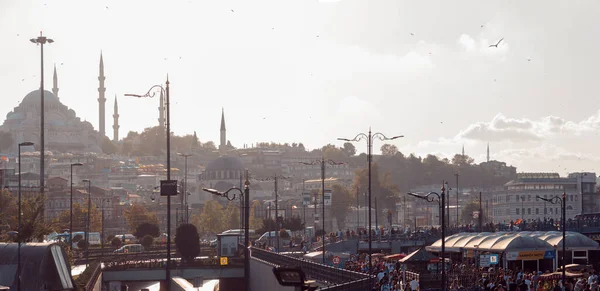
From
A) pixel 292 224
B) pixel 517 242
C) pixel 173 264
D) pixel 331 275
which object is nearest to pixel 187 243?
pixel 173 264

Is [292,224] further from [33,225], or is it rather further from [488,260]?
[33,225]

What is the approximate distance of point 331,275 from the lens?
4400 cm

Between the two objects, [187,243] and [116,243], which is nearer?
[187,243]

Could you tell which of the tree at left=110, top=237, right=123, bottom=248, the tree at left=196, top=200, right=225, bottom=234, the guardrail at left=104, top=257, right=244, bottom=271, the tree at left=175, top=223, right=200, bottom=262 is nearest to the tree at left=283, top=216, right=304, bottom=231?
the tree at left=110, top=237, right=123, bottom=248

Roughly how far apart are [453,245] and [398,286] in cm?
1648

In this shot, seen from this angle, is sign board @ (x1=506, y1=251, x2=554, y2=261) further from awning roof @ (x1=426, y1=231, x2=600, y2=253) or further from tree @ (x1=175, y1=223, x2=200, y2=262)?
tree @ (x1=175, y1=223, x2=200, y2=262)

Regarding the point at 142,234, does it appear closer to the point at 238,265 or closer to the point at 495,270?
the point at 238,265

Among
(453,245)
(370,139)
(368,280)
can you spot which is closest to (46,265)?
(368,280)

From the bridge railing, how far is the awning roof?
34.9ft

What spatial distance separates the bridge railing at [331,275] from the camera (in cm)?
3406

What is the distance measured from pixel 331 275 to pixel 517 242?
16.2 metres

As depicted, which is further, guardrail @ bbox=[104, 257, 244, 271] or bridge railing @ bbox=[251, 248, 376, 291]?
guardrail @ bbox=[104, 257, 244, 271]

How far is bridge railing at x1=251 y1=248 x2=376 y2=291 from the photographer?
3406 centimetres

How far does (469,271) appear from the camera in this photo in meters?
53.7
